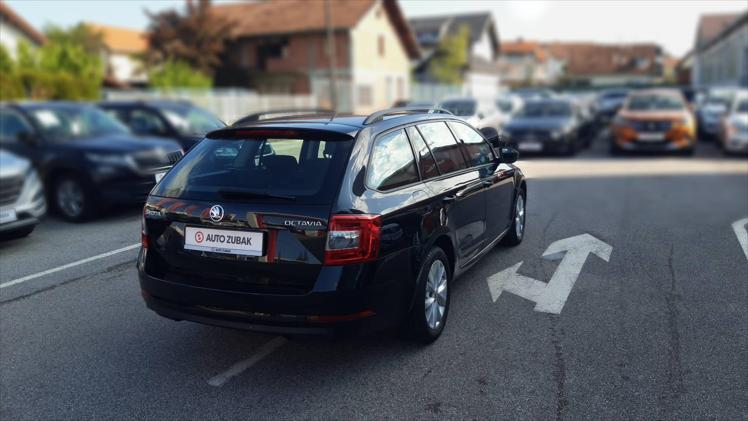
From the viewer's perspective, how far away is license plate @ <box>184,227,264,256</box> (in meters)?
3.87

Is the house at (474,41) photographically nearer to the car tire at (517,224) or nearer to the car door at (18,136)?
the car door at (18,136)

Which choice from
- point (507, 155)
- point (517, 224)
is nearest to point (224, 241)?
point (507, 155)

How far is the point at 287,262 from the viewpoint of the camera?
382cm

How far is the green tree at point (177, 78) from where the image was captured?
37.2 metres

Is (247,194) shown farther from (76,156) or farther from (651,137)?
(651,137)

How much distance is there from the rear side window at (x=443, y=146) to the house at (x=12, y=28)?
3741 cm

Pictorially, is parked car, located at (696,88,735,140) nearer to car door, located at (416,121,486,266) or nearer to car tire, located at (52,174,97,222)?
car door, located at (416,121,486,266)

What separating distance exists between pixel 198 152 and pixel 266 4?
47076 mm

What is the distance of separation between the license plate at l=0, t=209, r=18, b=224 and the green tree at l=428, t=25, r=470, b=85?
5026 centimetres

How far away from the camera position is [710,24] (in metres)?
67.5

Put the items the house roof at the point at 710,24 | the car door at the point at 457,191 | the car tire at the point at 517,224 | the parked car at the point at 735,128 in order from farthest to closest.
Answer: the house roof at the point at 710,24, the parked car at the point at 735,128, the car tire at the point at 517,224, the car door at the point at 457,191

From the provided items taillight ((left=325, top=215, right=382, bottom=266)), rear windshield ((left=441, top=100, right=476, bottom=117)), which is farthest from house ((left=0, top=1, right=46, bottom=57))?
taillight ((left=325, top=215, right=382, bottom=266))

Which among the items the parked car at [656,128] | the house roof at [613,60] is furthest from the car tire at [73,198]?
the house roof at [613,60]

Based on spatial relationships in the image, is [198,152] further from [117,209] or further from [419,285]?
[117,209]
